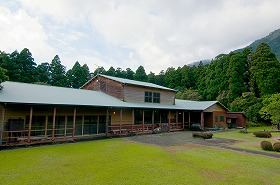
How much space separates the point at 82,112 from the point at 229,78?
114 ft

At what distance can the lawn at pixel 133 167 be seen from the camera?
686 centimetres

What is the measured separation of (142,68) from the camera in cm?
6688

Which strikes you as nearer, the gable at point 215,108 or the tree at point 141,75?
the gable at point 215,108

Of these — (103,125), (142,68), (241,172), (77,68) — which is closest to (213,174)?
(241,172)

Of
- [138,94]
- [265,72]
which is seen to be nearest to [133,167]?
[138,94]

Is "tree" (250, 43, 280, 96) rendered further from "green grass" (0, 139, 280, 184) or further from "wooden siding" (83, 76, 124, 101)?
"green grass" (0, 139, 280, 184)

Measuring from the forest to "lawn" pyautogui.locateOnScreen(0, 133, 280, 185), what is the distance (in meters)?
20.2

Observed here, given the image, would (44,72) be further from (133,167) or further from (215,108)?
(133,167)

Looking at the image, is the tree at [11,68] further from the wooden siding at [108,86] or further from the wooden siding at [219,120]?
the wooden siding at [219,120]

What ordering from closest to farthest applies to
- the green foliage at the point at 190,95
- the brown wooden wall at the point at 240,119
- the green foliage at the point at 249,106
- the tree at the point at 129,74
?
the brown wooden wall at the point at 240,119 → the green foliage at the point at 249,106 → the green foliage at the point at 190,95 → the tree at the point at 129,74

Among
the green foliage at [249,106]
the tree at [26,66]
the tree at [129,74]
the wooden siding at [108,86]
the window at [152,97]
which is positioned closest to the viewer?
the wooden siding at [108,86]

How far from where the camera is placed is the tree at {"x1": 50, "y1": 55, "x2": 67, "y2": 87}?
4737 cm

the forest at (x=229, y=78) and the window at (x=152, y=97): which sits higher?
the forest at (x=229, y=78)

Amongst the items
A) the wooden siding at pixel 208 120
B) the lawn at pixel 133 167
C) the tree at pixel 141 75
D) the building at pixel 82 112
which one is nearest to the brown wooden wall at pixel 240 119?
the building at pixel 82 112
